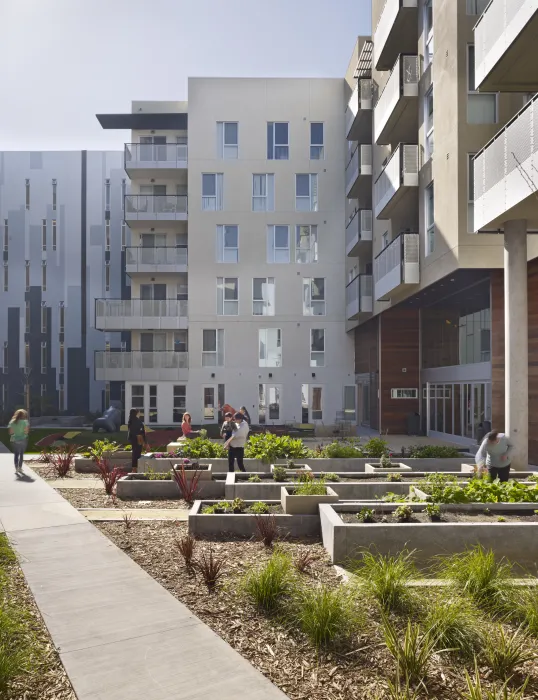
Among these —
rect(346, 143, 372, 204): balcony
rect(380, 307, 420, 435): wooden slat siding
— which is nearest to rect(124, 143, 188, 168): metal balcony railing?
rect(346, 143, 372, 204): balcony

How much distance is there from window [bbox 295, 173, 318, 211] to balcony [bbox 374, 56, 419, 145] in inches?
423

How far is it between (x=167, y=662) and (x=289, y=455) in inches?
448

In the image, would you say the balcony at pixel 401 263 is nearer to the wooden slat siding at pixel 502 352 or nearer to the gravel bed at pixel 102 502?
the wooden slat siding at pixel 502 352

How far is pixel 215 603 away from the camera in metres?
6.38

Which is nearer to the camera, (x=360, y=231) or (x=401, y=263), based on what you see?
(x=401, y=263)

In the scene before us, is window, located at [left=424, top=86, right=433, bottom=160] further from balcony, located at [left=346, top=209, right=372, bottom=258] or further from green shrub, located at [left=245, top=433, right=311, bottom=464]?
green shrub, located at [left=245, top=433, right=311, bottom=464]

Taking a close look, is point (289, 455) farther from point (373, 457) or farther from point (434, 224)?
point (434, 224)

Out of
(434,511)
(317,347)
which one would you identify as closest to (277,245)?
(317,347)

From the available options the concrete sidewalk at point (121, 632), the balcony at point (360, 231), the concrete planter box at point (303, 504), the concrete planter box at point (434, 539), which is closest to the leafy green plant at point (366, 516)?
the concrete planter box at point (434, 539)

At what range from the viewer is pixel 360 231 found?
101 ft

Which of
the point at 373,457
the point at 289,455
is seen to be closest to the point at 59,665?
the point at 289,455

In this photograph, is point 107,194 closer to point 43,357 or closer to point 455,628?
point 43,357

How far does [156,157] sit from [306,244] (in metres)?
10.7

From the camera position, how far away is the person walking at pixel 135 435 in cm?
1611
